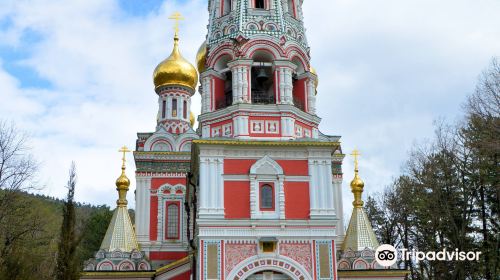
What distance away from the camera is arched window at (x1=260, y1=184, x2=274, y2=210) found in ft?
48.6

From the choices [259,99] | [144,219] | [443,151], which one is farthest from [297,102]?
[144,219]

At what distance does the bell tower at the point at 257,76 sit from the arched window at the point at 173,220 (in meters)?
6.06

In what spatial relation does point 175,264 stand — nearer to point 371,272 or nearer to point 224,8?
point 371,272

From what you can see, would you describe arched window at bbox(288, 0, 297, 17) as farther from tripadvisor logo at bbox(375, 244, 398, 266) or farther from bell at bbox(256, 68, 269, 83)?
tripadvisor logo at bbox(375, 244, 398, 266)

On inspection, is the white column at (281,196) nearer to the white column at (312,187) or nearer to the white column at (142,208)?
the white column at (312,187)

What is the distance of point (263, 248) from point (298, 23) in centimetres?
615

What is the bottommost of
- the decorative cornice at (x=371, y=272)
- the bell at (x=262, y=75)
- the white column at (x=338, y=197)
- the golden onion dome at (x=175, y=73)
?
Answer: the decorative cornice at (x=371, y=272)

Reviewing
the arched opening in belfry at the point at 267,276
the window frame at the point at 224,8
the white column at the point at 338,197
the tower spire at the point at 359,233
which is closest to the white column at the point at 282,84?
the window frame at the point at 224,8

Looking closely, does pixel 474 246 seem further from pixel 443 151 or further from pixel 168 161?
pixel 168 161

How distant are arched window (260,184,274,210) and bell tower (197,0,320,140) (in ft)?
4.12

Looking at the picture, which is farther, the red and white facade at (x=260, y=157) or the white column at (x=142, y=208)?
the white column at (x=142, y=208)

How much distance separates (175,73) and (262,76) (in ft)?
29.4

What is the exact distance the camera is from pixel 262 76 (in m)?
16.1

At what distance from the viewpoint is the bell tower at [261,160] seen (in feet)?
47.4
